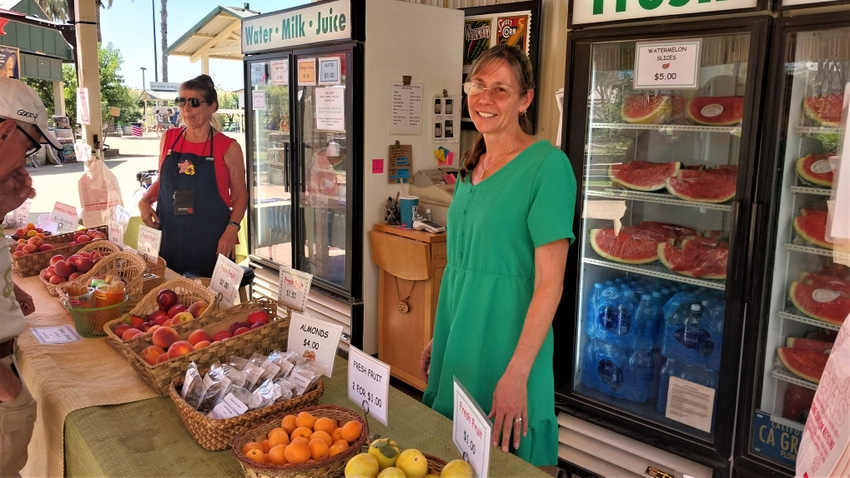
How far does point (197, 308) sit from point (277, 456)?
40.0 inches

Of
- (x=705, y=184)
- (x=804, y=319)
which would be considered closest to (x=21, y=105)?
(x=705, y=184)

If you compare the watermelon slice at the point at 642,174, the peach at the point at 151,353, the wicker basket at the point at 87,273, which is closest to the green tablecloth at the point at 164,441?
the peach at the point at 151,353

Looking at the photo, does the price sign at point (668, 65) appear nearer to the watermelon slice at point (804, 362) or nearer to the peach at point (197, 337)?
the watermelon slice at point (804, 362)

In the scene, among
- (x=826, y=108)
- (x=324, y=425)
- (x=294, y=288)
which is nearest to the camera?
(x=324, y=425)

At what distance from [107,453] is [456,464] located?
853mm

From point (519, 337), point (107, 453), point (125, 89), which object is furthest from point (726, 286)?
point (125, 89)

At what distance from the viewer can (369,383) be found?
157cm

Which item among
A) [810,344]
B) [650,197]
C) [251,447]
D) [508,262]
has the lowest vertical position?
[810,344]

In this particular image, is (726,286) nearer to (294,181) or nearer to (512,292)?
(512,292)

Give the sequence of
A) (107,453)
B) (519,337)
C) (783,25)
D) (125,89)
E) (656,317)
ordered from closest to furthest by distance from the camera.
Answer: (107,453)
(519,337)
(783,25)
(656,317)
(125,89)

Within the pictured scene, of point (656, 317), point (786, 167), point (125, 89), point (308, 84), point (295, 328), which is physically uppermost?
point (125, 89)

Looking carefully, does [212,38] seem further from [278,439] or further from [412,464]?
[412,464]

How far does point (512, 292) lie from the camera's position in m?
1.73

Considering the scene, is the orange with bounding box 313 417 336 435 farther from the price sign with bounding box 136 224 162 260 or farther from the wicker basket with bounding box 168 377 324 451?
the price sign with bounding box 136 224 162 260
